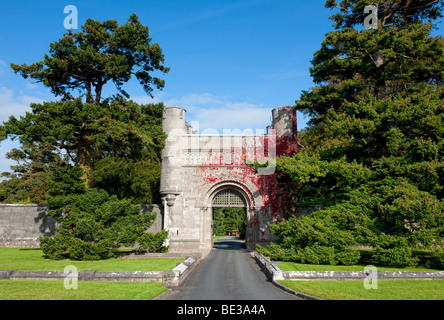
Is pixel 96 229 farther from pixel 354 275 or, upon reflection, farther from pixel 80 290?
pixel 354 275

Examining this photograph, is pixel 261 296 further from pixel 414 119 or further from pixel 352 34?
pixel 352 34

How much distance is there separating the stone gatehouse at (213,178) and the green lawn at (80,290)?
12896 millimetres

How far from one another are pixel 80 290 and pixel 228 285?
4.86 m

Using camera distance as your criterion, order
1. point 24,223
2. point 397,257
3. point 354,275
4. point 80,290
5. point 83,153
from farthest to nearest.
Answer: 1. point 24,223
2. point 83,153
3. point 397,257
4. point 354,275
5. point 80,290

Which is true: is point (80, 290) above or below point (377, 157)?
below

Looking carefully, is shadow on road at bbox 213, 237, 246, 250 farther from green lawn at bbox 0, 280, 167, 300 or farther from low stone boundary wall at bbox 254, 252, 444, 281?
green lawn at bbox 0, 280, 167, 300

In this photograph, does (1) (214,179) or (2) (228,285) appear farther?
(1) (214,179)

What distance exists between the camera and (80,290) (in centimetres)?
945

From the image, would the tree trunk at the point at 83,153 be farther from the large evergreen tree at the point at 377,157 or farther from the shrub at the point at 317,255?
the shrub at the point at 317,255

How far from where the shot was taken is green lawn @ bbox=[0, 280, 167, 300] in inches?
336

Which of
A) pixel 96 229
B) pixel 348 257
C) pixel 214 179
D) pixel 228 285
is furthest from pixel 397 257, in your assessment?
pixel 96 229
